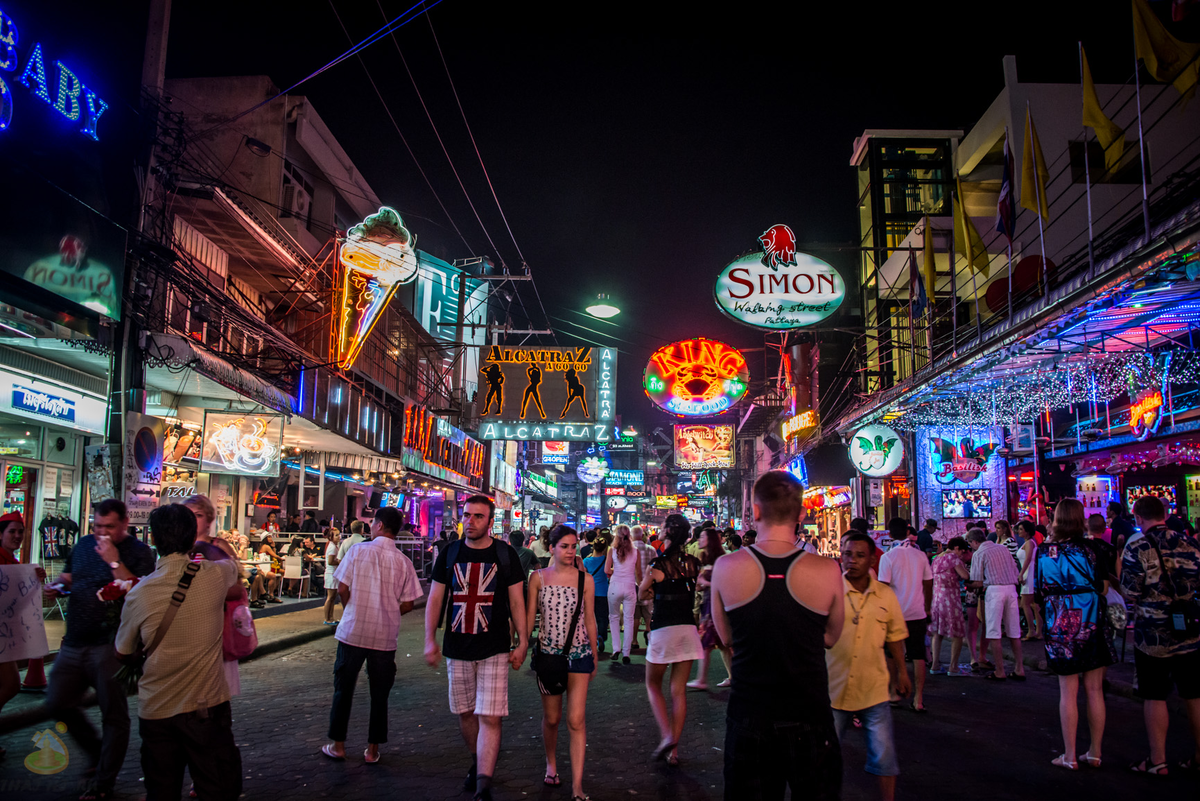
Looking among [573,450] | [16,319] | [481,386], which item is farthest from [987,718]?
[573,450]

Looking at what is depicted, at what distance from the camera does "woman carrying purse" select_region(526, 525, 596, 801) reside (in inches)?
218

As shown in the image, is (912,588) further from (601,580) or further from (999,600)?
(601,580)

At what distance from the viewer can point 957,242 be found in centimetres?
1298

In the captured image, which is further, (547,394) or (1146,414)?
(547,394)

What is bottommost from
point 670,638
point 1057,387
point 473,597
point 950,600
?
point 950,600

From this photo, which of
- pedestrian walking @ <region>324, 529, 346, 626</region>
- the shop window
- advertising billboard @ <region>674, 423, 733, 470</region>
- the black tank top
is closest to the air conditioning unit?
pedestrian walking @ <region>324, 529, 346, 626</region>

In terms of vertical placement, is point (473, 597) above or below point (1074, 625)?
above

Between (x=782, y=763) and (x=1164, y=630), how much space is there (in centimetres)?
413

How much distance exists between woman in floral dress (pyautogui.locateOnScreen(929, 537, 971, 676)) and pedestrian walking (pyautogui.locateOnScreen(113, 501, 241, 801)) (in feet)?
28.6

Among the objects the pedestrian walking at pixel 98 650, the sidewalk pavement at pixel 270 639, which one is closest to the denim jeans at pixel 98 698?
the pedestrian walking at pixel 98 650

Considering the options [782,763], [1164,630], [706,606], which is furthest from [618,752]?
[1164,630]

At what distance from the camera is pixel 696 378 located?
18.5m

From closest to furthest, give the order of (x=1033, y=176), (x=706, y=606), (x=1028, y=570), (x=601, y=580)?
(x=706, y=606), (x=1028, y=570), (x=1033, y=176), (x=601, y=580)

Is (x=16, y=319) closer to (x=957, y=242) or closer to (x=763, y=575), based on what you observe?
(x=763, y=575)
